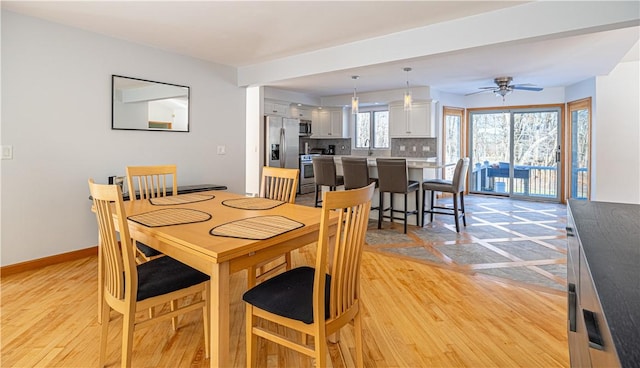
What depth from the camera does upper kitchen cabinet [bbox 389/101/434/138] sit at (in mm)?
6891

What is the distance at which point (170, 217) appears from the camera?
1942 mm

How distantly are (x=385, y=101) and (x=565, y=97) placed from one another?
3476 mm

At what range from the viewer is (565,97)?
6820 millimetres

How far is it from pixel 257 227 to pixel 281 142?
5.41 meters

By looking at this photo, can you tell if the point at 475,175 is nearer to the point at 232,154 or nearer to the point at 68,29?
the point at 232,154

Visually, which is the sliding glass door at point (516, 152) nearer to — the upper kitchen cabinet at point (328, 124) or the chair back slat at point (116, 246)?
the upper kitchen cabinet at point (328, 124)

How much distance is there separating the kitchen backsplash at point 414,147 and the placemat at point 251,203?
537 cm

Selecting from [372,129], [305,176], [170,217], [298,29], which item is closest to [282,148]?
[305,176]

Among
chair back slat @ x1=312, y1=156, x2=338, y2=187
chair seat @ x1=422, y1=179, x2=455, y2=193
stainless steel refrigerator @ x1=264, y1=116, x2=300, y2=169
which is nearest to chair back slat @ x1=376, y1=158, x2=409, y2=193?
chair seat @ x1=422, y1=179, x2=455, y2=193

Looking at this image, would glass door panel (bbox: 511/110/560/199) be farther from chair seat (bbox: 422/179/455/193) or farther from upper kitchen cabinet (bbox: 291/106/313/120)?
upper kitchen cabinet (bbox: 291/106/313/120)

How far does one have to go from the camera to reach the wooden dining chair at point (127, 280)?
1.54m

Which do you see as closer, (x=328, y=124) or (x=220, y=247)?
(x=220, y=247)

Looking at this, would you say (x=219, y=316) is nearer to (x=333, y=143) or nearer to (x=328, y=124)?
(x=328, y=124)

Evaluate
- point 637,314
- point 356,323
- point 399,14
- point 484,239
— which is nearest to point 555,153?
point 484,239
